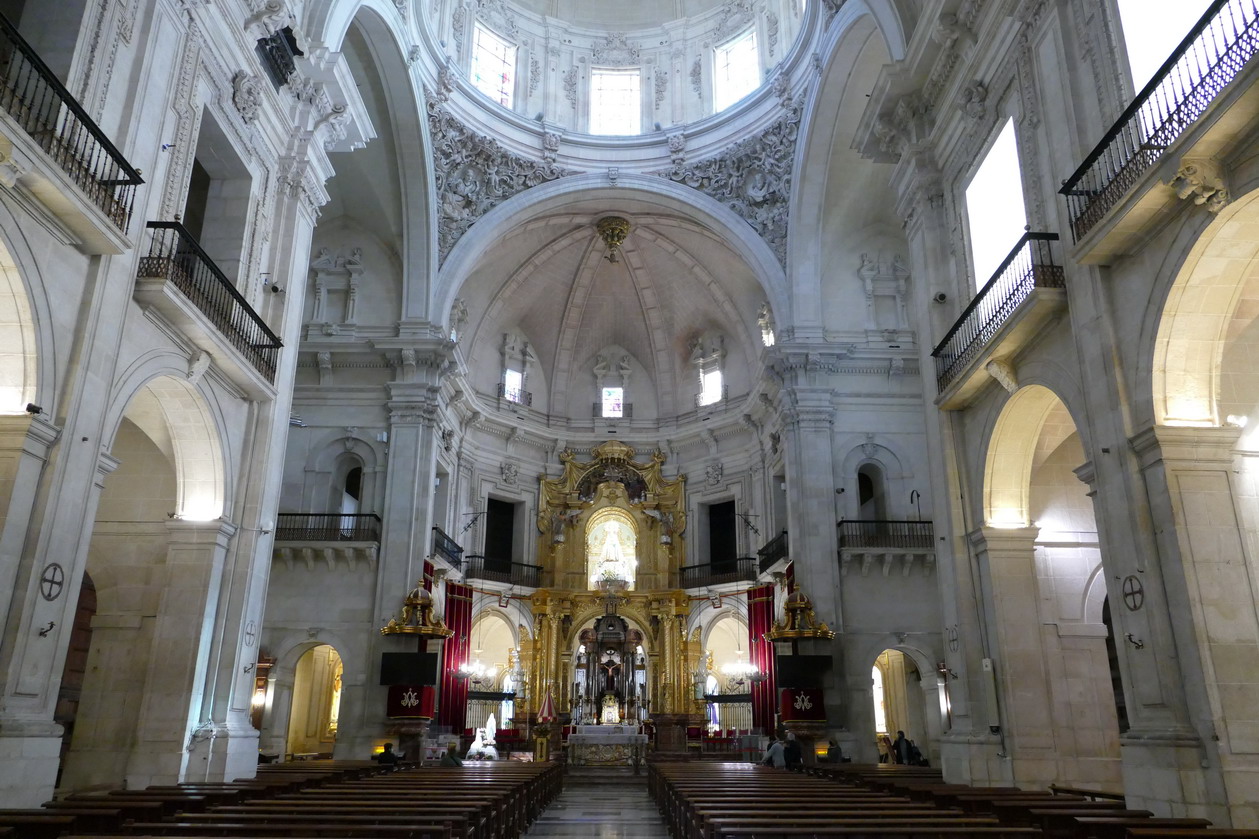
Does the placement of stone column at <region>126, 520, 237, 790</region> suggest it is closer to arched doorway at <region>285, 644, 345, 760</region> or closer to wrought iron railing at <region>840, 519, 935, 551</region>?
arched doorway at <region>285, 644, 345, 760</region>

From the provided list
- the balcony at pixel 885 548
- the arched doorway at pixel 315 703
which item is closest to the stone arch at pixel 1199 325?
the balcony at pixel 885 548

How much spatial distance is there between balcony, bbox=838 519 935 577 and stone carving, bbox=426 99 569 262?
1198 centimetres

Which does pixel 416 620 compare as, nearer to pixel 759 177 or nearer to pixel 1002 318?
pixel 759 177

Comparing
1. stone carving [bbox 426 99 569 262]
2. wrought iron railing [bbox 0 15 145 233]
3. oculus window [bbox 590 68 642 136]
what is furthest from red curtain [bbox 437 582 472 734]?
wrought iron railing [bbox 0 15 145 233]

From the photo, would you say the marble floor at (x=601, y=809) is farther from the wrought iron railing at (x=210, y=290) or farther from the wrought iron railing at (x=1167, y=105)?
the wrought iron railing at (x=1167, y=105)

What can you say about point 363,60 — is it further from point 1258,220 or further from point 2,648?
point 1258,220

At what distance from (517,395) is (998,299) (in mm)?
19887

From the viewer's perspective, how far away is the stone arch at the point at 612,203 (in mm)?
22938

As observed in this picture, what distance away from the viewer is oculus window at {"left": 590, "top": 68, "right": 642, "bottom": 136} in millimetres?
26031

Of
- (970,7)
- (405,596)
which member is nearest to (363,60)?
(405,596)

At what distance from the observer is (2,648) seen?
294 inches

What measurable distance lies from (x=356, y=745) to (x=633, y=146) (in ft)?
54.2

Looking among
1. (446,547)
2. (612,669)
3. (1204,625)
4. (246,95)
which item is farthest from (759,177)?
(1204,625)

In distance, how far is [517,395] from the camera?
2917 cm
